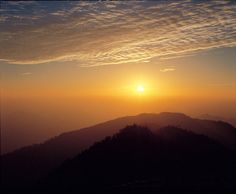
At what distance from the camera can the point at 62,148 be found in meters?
119

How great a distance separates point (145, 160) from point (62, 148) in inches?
3476

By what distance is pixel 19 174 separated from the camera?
86.7m

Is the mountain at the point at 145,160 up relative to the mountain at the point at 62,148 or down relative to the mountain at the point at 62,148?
up

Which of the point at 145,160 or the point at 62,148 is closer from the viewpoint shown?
the point at 145,160

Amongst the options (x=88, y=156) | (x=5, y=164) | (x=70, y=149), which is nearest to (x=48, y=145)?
(x=70, y=149)

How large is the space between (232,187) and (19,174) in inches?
2921

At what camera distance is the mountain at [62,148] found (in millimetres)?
78125

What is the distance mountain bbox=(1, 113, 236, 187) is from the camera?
78125 mm

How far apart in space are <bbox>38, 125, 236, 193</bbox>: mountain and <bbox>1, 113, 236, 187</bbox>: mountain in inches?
607

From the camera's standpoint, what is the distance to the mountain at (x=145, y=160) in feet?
99.0

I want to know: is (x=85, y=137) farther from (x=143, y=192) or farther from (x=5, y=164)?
(x=143, y=192)

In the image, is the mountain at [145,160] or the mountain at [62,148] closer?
the mountain at [145,160]

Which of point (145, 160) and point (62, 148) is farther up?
point (145, 160)

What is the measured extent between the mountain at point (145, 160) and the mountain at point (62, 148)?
1542 centimetres
